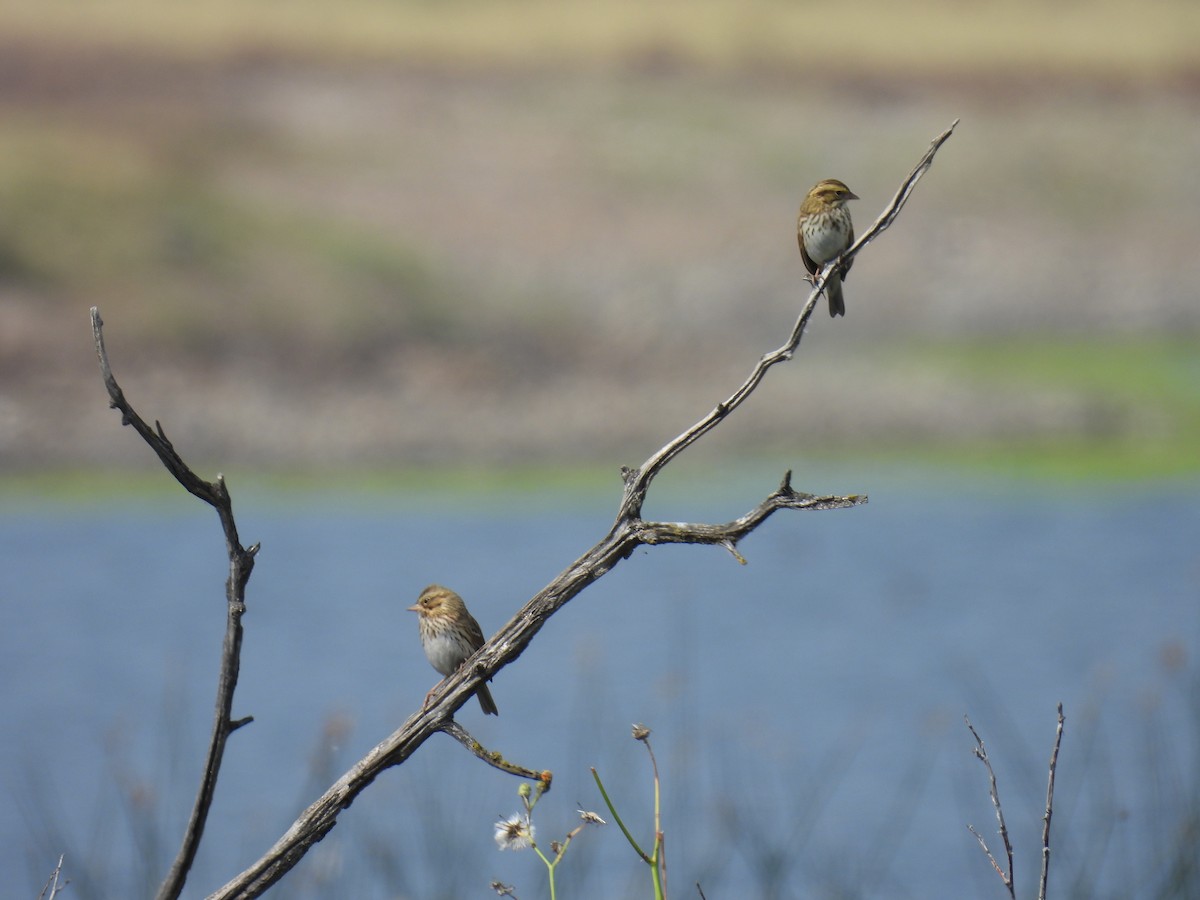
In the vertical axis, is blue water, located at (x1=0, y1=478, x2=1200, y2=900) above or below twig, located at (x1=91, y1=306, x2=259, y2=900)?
above

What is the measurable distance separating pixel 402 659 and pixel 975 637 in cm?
252

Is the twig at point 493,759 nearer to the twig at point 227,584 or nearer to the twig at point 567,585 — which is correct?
the twig at point 567,585

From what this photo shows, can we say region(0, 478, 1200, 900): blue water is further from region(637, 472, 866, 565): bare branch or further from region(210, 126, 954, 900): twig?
region(637, 472, 866, 565): bare branch

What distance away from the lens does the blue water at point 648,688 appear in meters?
3.61

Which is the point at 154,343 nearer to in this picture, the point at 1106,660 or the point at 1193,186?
the point at 1106,660

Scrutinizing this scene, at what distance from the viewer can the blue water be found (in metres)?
3.61

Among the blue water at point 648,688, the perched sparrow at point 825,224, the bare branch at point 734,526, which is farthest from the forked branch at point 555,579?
the blue water at point 648,688

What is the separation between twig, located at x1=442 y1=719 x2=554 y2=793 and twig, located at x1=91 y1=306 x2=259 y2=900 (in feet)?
0.67

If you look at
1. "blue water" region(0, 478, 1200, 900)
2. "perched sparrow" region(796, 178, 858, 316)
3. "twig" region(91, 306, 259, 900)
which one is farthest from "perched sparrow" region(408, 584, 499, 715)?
"twig" region(91, 306, 259, 900)

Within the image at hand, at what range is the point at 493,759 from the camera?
1.37 meters

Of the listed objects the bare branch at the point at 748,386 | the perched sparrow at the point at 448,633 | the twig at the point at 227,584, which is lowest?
the twig at the point at 227,584

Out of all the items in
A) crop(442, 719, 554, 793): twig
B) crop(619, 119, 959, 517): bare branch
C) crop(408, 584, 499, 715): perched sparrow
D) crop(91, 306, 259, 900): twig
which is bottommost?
crop(442, 719, 554, 793): twig

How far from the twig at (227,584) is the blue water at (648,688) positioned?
1.05 meters

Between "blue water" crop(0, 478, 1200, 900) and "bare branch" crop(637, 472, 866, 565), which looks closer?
"bare branch" crop(637, 472, 866, 565)
